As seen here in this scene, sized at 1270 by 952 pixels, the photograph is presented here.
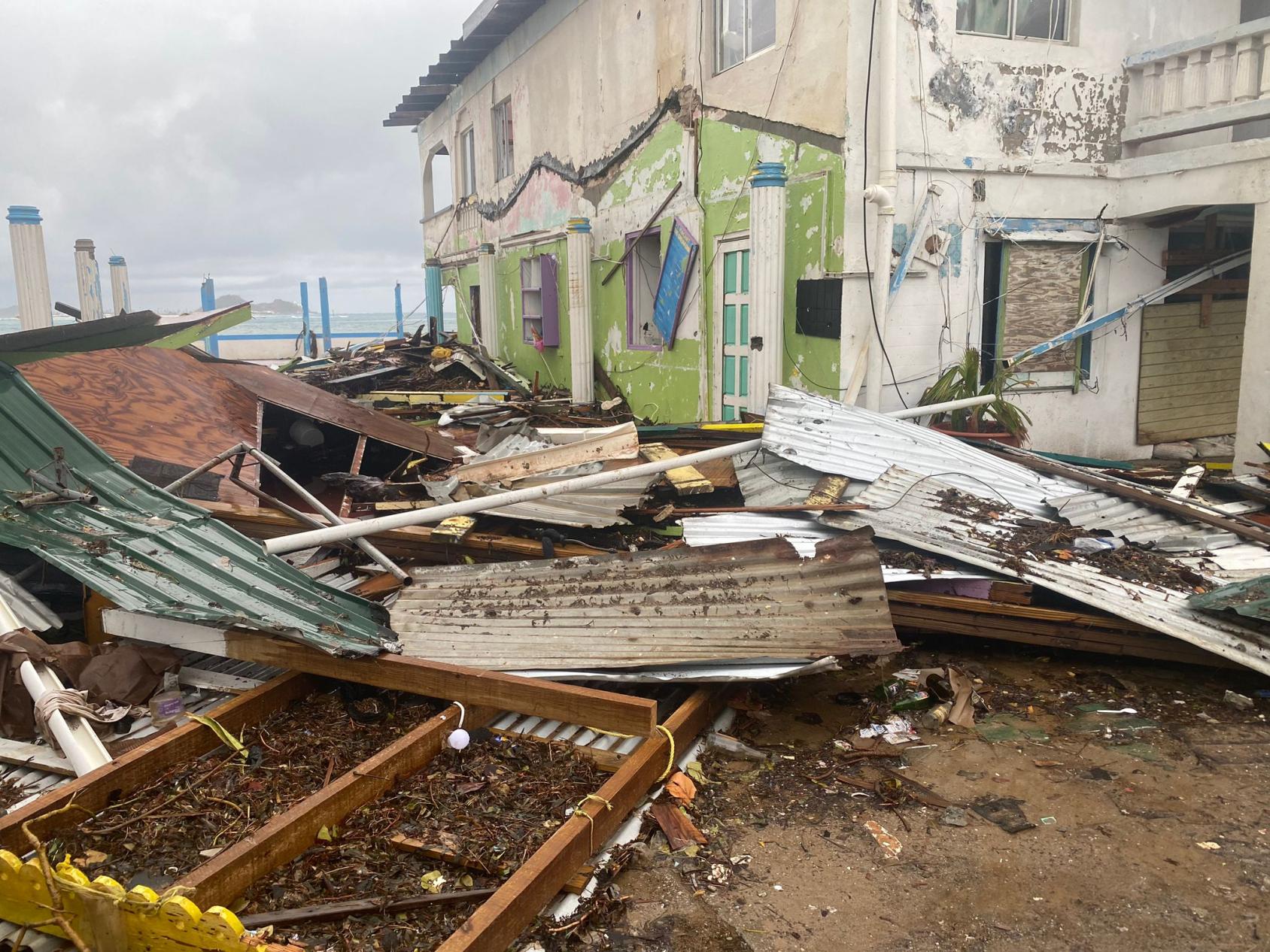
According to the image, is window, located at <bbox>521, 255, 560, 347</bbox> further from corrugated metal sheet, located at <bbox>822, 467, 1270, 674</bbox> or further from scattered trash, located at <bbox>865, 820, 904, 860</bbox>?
scattered trash, located at <bbox>865, 820, 904, 860</bbox>

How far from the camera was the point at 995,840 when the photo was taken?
9.96 feet

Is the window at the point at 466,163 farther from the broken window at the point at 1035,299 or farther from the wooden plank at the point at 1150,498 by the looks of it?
the wooden plank at the point at 1150,498

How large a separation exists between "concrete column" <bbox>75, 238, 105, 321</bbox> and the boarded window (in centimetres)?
2063

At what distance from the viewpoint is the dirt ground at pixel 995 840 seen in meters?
2.60

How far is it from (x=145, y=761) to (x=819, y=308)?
6269 millimetres

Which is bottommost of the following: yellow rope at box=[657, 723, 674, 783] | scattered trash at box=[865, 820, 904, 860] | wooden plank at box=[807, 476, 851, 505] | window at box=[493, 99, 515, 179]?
scattered trash at box=[865, 820, 904, 860]

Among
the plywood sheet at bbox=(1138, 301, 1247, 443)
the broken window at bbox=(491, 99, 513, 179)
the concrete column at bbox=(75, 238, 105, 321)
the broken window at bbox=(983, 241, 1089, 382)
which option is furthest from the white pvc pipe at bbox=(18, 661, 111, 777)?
the concrete column at bbox=(75, 238, 105, 321)

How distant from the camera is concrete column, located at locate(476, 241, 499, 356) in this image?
53.4 ft

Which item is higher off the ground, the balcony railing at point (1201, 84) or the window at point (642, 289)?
the balcony railing at point (1201, 84)

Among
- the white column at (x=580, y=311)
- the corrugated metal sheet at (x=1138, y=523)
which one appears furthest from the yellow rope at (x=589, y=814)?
the white column at (x=580, y=311)

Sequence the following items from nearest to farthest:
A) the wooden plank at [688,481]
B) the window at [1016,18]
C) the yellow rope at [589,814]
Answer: the yellow rope at [589,814]
the wooden plank at [688,481]
the window at [1016,18]

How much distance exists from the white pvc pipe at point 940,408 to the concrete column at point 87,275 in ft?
66.9

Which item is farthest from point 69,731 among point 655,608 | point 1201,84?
point 1201,84

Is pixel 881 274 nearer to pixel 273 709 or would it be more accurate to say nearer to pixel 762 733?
pixel 762 733
